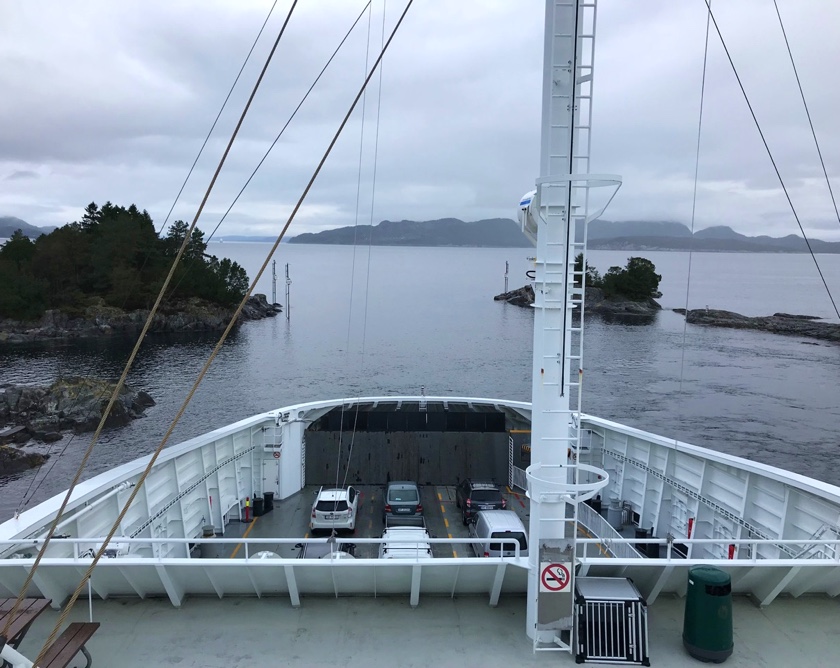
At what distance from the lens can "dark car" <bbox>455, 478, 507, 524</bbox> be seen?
12.2 meters

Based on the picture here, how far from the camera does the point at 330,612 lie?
5.78 metres

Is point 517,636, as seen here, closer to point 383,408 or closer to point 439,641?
point 439,641

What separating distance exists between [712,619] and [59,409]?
135ft

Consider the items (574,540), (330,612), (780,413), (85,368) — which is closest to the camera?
(574,540)

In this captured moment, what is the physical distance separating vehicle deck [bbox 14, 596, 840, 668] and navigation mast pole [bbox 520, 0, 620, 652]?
52 centimetres

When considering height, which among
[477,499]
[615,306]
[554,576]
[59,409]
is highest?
[554,576]

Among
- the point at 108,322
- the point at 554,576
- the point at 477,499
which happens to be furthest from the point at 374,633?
the point at 108,322

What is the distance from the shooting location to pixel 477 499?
1238 centimetres

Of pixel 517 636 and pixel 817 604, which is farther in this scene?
pixel 817 604

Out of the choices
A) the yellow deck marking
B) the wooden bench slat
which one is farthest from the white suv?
the wooden bench slat

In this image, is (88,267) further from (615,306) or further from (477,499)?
(615,306)

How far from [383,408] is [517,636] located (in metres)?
10.2

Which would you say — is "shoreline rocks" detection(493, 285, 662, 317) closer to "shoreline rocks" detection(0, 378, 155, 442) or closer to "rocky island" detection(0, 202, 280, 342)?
"rocky island" detection(0, 202, 280, 342)

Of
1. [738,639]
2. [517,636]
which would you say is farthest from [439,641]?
[738,639]
